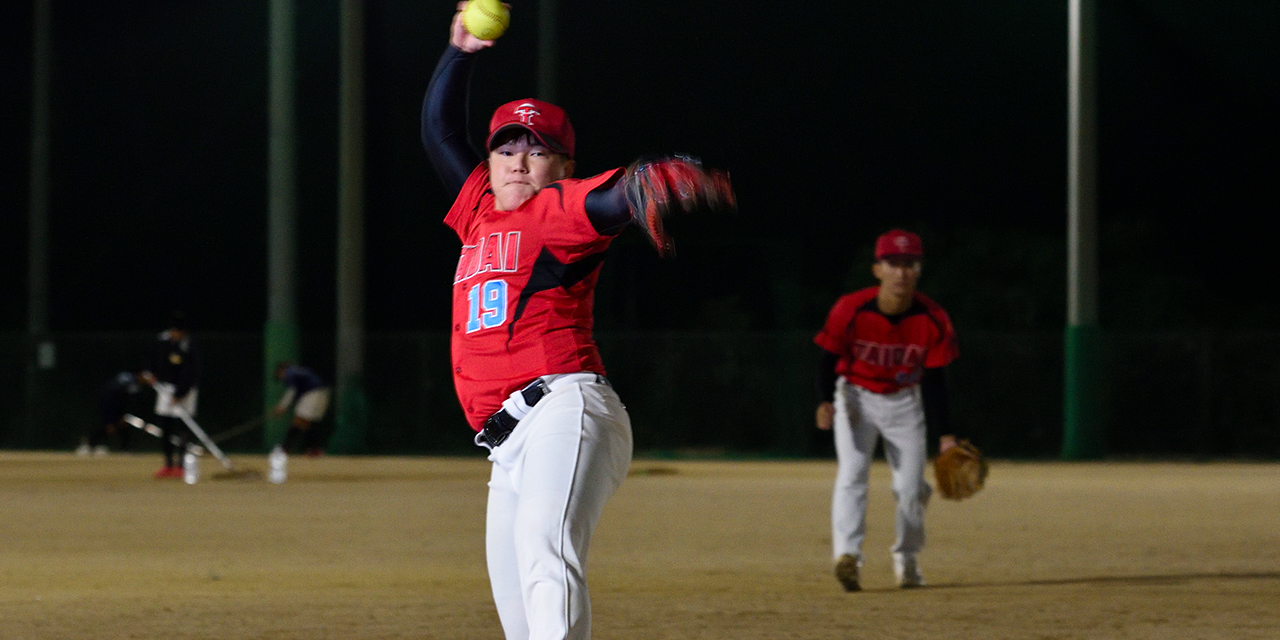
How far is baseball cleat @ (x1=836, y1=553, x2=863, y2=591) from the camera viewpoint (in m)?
9.13

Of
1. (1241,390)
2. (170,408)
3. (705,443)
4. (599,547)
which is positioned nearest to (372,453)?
(705,443)

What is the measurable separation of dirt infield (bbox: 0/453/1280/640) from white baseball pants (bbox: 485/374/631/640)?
274 cm

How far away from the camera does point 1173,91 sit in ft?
106

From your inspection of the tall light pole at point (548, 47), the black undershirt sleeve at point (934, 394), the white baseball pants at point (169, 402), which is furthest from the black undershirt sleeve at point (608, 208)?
the tall light pole at point (548, 47)

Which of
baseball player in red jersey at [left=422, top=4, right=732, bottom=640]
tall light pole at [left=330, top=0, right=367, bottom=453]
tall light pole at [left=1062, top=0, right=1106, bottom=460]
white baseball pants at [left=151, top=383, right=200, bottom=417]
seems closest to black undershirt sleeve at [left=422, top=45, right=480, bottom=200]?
baseball player in red jersey at [left=422, top=4, right=732, bottom=640]

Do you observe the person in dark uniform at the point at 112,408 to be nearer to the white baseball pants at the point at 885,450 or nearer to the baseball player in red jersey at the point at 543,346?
the white baseball pants at the point at 885,450

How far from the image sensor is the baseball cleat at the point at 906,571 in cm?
942

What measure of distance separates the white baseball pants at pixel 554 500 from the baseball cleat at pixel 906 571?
487 cm

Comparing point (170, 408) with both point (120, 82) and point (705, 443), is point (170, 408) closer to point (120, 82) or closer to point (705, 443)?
point (705, 443)

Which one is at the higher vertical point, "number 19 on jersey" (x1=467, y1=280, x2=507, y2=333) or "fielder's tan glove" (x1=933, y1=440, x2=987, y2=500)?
"number 19 on jersey" (x1=467, y1=280, x2=507, y2=333)

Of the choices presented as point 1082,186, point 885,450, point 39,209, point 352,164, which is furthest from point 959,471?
point 39,209

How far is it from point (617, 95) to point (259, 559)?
Answer: 2361 cm

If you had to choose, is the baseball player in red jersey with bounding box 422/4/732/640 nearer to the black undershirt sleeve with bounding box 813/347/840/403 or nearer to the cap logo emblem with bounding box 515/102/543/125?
the cap logo emblem with bounding box 515/102/543/125

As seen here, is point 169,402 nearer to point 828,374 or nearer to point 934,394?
point 828,374
